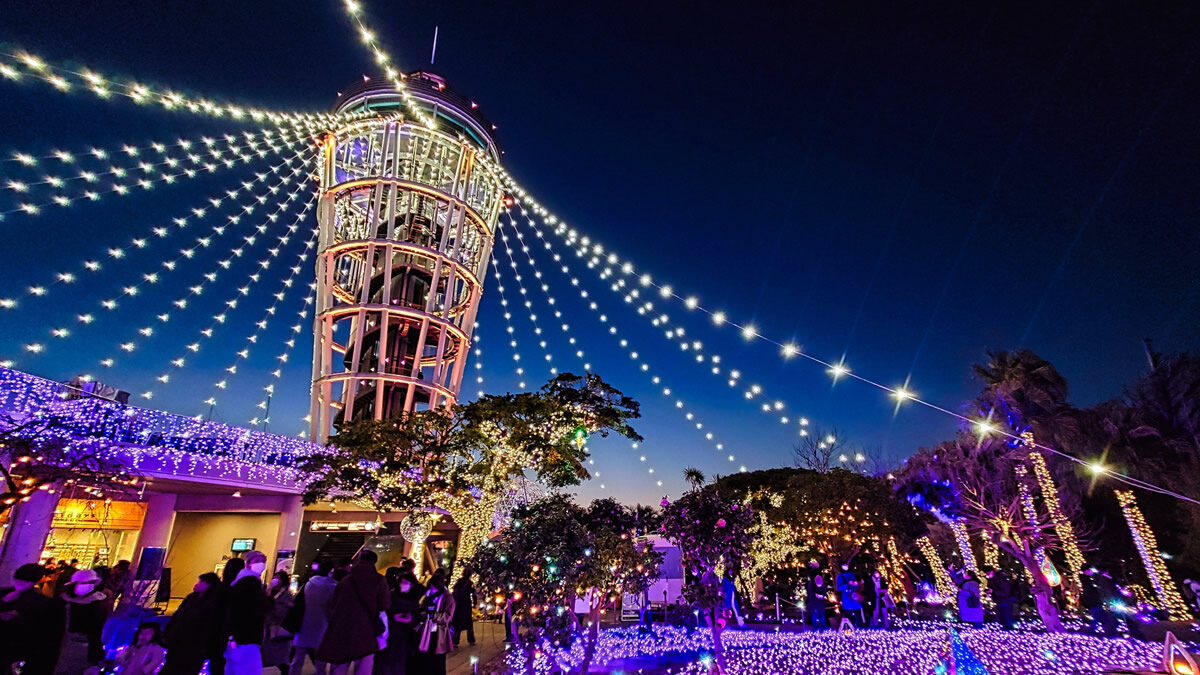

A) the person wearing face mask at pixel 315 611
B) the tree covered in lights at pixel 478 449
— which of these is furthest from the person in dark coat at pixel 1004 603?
the person wearing face mask at pixel 315 611

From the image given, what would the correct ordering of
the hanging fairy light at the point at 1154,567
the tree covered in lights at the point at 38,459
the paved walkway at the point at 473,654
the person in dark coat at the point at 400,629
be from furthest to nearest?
the hanging fairy light at the point at 1154,567 → the paved walkway at the point at 473,654 → the tree covered in lights at the point at 38,459 → the person in dark coat at the point at 400,629

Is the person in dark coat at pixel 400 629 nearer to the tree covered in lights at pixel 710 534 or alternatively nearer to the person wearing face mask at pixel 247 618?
the person wearing face mask at pixel 247 618

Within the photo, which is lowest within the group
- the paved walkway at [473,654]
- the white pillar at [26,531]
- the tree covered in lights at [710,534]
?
the paved walkway at [473,654]

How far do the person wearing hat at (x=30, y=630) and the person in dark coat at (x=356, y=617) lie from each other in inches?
80.2

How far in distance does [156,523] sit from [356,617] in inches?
673

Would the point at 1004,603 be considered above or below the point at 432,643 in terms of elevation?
below

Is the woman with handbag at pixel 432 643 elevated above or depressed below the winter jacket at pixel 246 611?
below

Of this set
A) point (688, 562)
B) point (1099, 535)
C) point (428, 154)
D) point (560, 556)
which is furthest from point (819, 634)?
point (428, 154)

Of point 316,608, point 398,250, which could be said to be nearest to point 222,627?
point 316,608

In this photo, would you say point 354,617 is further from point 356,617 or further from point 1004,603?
point 1004,603

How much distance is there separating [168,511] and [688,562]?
1708cm

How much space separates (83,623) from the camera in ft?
18.6

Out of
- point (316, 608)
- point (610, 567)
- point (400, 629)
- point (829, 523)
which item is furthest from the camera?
point (829, 523)

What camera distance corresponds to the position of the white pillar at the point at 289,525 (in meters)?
18.9
